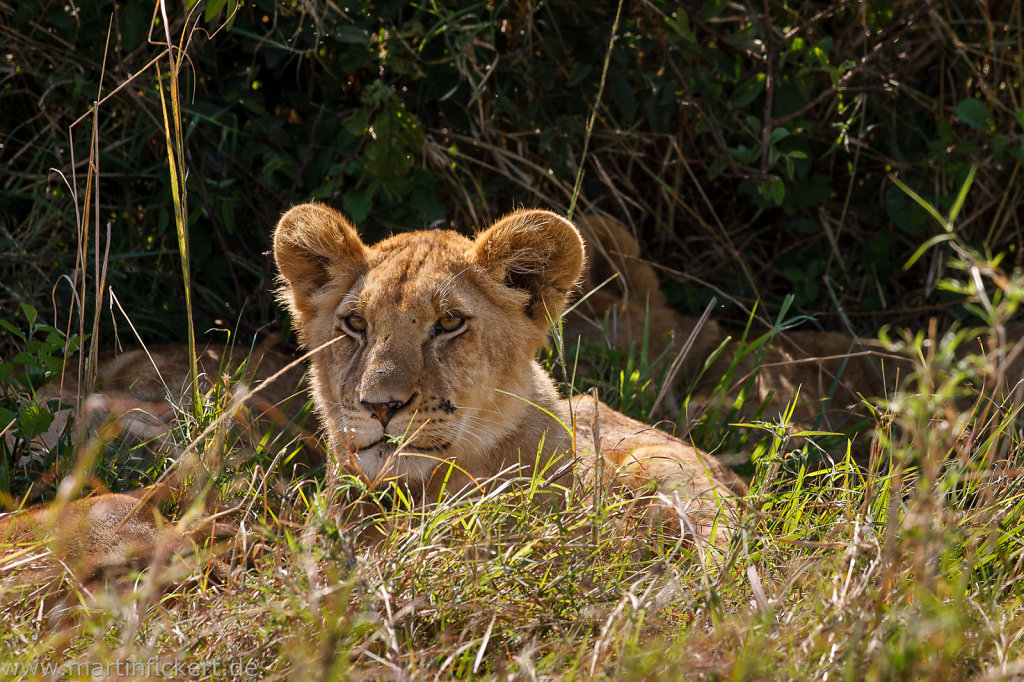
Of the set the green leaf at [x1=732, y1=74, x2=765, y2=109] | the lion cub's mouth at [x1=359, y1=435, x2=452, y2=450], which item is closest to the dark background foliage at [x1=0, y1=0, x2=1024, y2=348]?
the green leaf at [x1=732, y1=74, x2=765, y2=109]

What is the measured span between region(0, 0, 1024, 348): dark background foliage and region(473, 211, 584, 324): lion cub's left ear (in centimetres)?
137

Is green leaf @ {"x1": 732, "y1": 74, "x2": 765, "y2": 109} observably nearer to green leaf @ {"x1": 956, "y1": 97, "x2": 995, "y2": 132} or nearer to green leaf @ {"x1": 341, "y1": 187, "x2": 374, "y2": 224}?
green leaf @ {"x1": 956, "y1": 97, "x2": 995, "y2": 132}

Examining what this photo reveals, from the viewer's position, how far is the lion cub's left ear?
339 cm

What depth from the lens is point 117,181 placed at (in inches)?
206

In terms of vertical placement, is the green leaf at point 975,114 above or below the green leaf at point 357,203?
above

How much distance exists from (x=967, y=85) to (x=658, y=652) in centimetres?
465

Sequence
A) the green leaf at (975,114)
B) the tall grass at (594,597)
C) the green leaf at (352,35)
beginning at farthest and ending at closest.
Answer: the green leaf at (975,114)
the green leaf at (352,35)
the tall grass at (594,597)

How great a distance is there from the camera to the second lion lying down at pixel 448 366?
9.87 feet

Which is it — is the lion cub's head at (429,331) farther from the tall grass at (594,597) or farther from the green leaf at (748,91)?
the green leaf at (748,91)

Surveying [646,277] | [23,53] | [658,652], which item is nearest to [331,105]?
[23,53]

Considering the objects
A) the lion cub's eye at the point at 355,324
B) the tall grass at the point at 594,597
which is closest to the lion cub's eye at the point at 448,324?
the lion cub's eye at the point at 355,324

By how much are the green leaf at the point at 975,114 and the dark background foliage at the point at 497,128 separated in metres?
0.02

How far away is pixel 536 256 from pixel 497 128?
85.0 inches

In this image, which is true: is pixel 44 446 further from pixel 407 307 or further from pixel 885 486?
pixel 885 486
